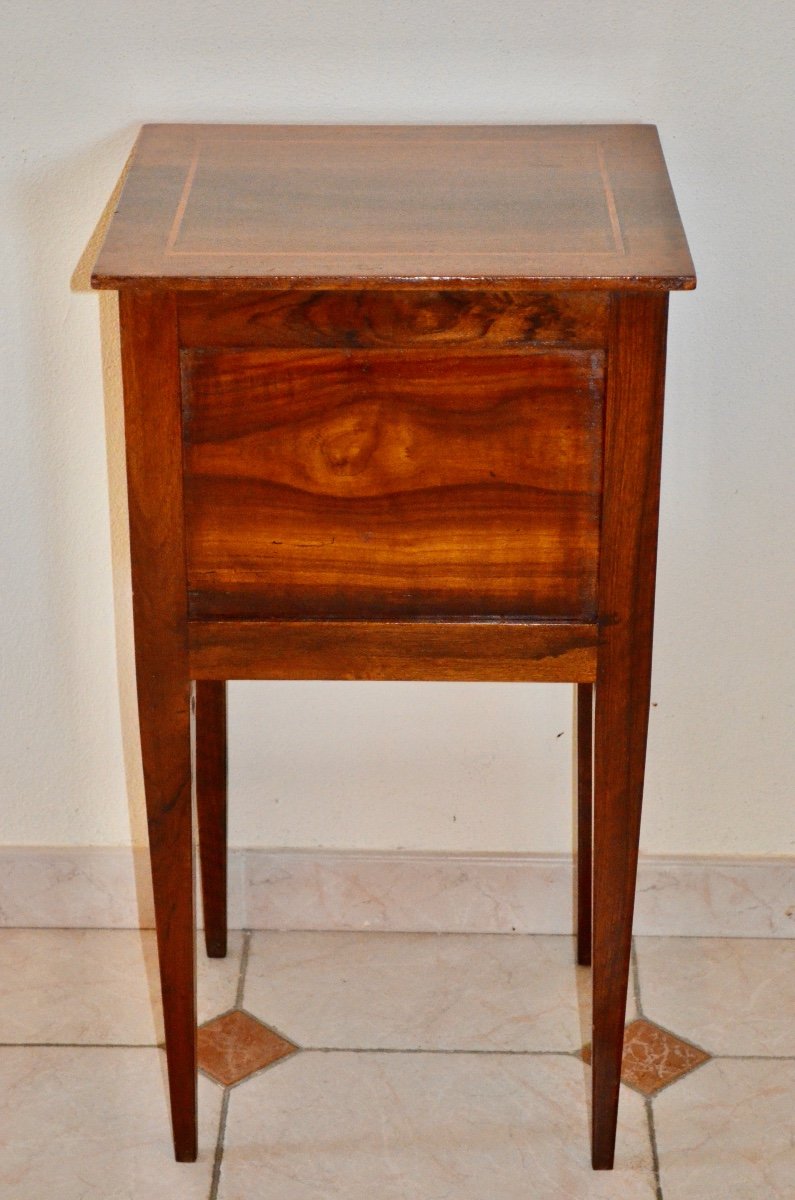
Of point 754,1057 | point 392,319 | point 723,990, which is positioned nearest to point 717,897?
point 723,990

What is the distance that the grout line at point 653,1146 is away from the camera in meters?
1.42

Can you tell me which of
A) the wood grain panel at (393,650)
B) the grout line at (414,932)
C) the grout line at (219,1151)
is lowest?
the grout line at (219,1151)

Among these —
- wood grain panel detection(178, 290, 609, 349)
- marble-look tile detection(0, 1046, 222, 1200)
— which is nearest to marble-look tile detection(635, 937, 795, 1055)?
marble-look tile detection(0, 1046, 222, 1200)

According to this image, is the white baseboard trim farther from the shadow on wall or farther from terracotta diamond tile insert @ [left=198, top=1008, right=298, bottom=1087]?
terracotta diamond tile insert @ [left=198, top=1008, right=298, bottom=1087]

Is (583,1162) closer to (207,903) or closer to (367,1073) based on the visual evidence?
(367,1073)

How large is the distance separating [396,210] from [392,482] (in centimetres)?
22

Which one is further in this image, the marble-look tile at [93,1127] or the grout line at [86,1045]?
the grout line at [86,1045]

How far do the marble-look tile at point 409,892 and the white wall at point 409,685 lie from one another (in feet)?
0.08

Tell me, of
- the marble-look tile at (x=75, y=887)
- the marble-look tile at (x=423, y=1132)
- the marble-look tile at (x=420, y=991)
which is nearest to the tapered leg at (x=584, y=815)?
the marble-look tile at (x=420, y=991)

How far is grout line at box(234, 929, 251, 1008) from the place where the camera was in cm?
168

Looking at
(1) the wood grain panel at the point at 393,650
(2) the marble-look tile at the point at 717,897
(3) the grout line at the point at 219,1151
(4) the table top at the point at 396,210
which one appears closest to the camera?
(4) the table top at the point at 396,210

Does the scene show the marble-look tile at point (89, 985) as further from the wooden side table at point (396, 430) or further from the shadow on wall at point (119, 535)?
the wooden side table at point (396, 430)

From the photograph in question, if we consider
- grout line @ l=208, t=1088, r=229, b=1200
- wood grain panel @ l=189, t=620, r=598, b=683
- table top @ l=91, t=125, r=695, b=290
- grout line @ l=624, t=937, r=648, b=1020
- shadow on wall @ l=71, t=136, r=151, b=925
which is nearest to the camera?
table top @ l=91, t=125, r=695, b=290

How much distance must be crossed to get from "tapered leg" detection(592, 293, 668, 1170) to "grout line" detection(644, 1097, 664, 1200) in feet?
0.15
